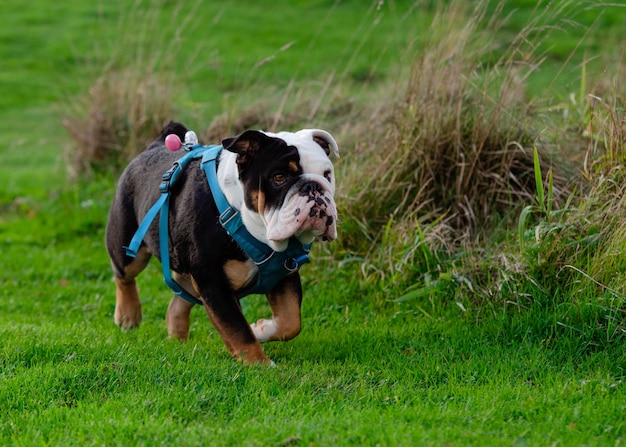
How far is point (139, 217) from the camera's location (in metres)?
5.94

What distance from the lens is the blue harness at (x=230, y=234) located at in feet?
16.8

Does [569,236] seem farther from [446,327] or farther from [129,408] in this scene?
[129,408]

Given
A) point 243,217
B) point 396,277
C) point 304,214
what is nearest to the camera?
point 304,214

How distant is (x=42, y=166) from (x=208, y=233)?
9643 millimetres

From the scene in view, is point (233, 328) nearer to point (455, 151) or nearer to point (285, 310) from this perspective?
point (285, 310)

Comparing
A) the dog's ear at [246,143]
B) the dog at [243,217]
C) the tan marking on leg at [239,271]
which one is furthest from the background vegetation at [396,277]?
the dog's ear at [246,143]

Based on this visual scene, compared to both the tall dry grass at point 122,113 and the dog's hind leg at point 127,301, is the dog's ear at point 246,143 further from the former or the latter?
the tall dry grass at point 122,113

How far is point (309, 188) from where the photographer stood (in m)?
4.71

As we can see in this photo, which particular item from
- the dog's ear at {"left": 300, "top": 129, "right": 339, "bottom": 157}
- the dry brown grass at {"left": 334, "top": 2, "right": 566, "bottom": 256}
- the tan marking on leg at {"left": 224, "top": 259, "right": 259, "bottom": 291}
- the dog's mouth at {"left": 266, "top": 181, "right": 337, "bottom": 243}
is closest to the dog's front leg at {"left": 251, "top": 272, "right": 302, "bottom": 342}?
the tan marking on leg at {"left": 224, "top": 259, "right": 259, "bottom": 291}

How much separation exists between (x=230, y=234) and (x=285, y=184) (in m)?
0.56

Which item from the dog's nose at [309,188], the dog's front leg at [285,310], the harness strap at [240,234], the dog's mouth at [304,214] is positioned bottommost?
the dog's front leg at [285,310]

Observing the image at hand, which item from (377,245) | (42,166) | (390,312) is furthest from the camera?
(42,166)

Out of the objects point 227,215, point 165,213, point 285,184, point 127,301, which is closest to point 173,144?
point 165,213

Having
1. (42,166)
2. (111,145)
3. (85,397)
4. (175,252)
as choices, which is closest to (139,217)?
(175,252)
